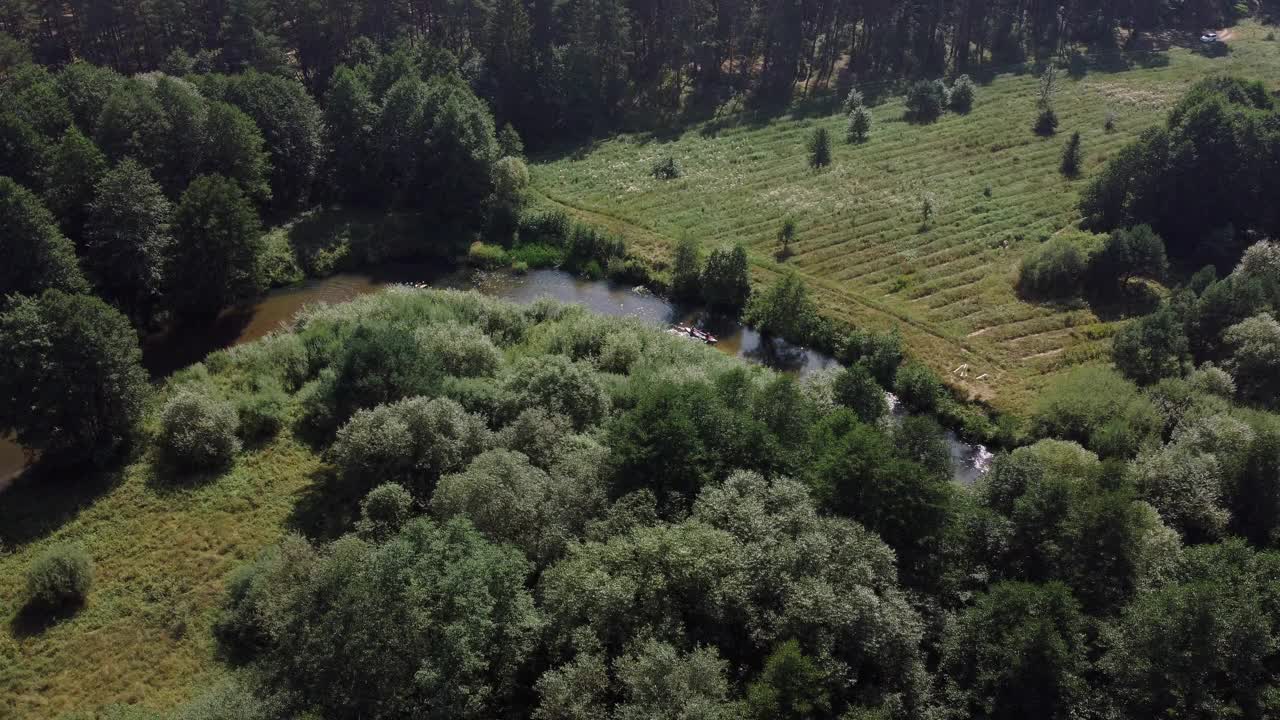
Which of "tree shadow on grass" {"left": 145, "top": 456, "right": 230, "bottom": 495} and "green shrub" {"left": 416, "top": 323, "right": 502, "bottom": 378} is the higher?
"green shrub" {"left": 416, "top": 323, "right": 502, "bottom": 378}

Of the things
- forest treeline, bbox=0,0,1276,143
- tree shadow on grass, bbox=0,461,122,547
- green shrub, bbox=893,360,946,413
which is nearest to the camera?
tree shadow on grass, bbox=0,461,122,547

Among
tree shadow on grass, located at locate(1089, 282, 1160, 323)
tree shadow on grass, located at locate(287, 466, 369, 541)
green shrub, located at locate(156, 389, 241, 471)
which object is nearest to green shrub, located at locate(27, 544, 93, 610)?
green shrub, located at locate(156, 389, 241, 471)

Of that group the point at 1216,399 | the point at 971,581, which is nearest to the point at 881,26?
the point at 1216,399

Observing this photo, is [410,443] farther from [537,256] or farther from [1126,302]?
[1126,302]

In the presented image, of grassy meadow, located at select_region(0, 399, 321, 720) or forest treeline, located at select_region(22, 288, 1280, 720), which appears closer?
forest treeline, located at select_region(22, 288, 1280, 720)

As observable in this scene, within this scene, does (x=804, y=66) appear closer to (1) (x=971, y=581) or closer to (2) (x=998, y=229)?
(2) (x=998, y=229)

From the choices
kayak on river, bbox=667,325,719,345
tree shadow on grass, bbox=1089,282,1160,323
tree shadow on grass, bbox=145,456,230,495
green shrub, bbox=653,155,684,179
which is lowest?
tree shadow on grass, bbox=145,456,230,495

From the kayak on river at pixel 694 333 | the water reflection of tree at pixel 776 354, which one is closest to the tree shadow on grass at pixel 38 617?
the kayak on river at pixel 694 333

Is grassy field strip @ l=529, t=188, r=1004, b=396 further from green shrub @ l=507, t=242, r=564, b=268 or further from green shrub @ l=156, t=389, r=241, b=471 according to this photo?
green shrub @ l=156, t=389, r=241, b=471
